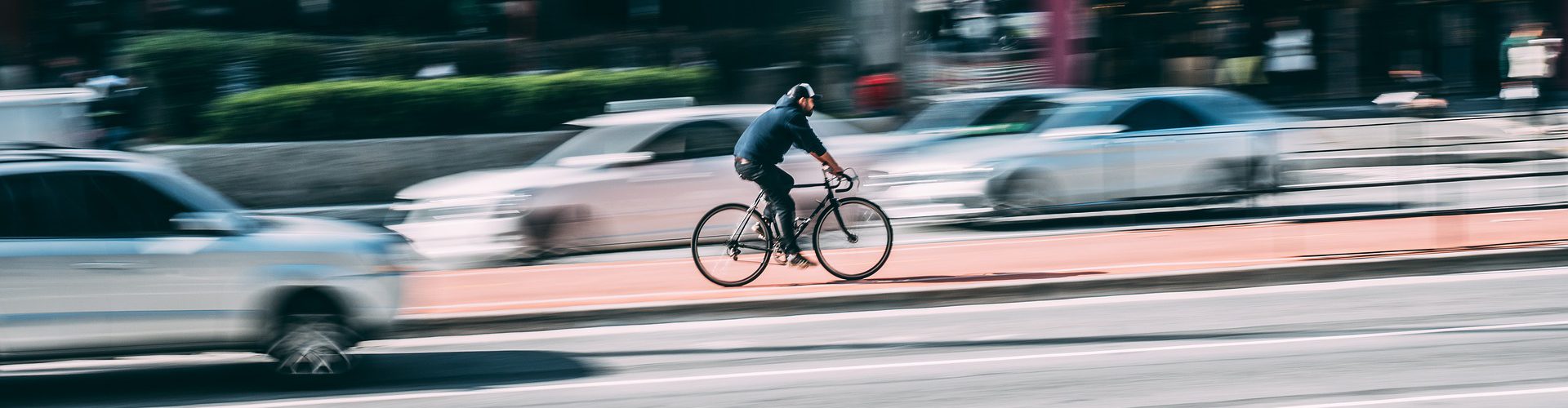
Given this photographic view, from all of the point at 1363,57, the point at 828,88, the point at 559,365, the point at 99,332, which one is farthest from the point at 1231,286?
the point at 1363,57

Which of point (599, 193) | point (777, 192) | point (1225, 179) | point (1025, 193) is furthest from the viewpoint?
point (1225, 179)

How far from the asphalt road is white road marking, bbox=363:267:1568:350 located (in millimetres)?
32

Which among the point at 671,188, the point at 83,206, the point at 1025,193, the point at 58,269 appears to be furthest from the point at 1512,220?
the point at 58,269

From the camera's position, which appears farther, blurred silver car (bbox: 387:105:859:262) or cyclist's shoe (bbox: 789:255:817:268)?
blurred silver car (bbox: 387:105:859:262)

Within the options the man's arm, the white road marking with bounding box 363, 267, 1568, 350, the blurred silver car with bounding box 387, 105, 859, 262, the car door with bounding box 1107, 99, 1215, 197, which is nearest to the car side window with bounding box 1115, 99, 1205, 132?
the car door with bounding box 1107, 99, 1215, 197

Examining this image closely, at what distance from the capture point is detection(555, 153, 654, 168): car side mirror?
11836mm

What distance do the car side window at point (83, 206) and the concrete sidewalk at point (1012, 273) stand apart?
50.9 inches

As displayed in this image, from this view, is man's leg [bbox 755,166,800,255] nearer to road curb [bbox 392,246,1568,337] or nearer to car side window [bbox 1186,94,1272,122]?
road curb [bbox 392,246,1568,337]

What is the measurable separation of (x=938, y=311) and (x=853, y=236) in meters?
1.07

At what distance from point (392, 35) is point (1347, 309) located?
14927 millimetres

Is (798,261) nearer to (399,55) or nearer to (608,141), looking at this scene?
(608,141)

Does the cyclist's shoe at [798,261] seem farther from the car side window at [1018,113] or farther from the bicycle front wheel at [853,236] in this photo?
the car side window at [1018,113]

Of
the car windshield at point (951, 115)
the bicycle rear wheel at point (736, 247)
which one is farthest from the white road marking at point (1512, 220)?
the bicycle rear wheel at point (736, 247)

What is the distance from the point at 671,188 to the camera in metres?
11.9
